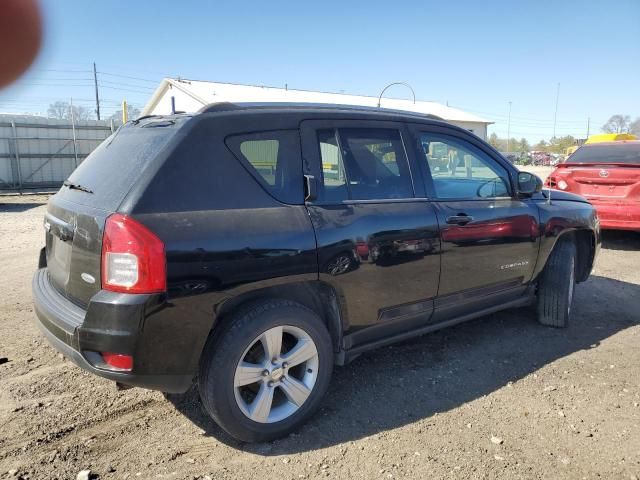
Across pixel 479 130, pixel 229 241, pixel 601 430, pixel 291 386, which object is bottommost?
pixel 601 430

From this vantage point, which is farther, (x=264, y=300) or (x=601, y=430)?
(x=601, y=430)

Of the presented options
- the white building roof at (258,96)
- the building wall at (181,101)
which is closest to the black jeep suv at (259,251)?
the white building roof at (258,96)

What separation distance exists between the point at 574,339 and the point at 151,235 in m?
3.78

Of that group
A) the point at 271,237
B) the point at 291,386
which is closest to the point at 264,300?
the point at 271,237

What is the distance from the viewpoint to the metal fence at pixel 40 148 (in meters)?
18.2

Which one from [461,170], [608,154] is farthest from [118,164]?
[608,154]

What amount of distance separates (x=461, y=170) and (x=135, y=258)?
2.66 metres

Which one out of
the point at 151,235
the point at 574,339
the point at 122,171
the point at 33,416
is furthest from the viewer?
the point at 574,339

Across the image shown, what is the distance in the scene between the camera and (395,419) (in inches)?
120

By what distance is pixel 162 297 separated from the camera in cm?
232

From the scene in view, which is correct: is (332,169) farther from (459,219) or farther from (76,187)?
(76,187)

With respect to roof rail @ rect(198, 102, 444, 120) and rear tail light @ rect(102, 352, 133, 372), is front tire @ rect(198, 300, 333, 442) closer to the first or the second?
rear tail light @ rect(102, 352, 133, 372)

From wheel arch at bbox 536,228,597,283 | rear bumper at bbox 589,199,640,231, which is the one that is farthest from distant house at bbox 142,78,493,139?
wheel arch at bbox 536,228,597,283

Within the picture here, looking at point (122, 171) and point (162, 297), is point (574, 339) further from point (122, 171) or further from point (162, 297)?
point (122, 171)
